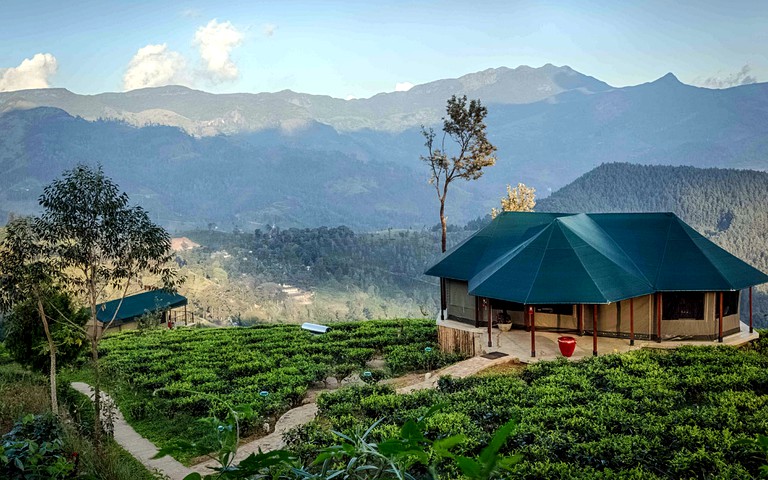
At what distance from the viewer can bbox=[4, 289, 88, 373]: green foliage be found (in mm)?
13453

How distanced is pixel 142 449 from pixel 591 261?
11.7 m

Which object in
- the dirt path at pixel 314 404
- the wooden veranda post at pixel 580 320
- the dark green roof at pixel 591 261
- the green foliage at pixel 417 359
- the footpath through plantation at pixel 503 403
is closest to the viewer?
the footpath through plantation at pixel 503 403

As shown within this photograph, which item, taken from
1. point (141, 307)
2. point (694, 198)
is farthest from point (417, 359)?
point (694, 198)

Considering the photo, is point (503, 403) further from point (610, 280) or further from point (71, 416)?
point (71, 416)

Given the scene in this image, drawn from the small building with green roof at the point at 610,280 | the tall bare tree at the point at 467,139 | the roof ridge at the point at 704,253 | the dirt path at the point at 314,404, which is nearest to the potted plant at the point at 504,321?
the small building with green roof at the point at 610,280

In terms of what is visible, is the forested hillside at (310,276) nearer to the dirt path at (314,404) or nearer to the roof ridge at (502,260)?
the roof ridge at (502,260)

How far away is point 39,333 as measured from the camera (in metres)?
14.2

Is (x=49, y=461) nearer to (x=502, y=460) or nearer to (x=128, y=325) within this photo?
(x=502, y=460)

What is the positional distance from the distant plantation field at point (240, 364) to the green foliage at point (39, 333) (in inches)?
63.5

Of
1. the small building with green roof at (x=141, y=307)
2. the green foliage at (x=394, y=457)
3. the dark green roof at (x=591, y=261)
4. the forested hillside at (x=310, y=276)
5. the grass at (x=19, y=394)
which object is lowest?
Result: the forested hillside at (x=310, y=276)

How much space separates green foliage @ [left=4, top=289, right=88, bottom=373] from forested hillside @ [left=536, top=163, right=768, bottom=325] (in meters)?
56.7

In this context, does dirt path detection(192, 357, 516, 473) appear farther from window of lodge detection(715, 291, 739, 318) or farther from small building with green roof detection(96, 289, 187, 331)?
small building with green roof detection(96, 289, 187, 331)

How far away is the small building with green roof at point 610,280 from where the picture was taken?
1576 centimetres

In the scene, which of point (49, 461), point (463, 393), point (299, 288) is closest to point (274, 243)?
point (299, 288)
